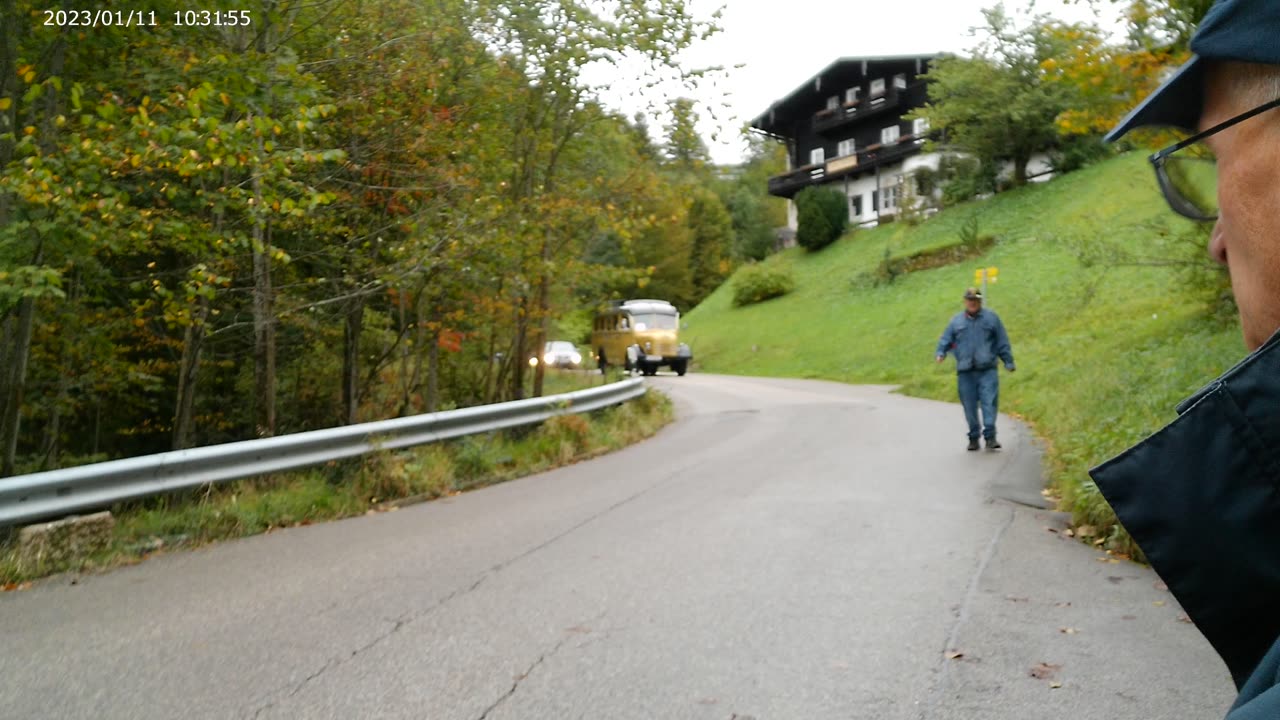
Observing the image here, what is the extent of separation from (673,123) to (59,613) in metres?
11.0

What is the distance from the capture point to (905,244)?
46156mm

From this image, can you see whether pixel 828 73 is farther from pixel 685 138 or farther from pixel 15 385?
pixel 15 385

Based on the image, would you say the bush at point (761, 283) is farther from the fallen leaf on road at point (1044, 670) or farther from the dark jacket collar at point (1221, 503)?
the dark jacket collar at point (1221, 503)

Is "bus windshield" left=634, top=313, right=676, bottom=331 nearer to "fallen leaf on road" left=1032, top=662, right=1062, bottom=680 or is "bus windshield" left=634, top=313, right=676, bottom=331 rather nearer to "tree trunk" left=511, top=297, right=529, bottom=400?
"tree trunk" left=511, top=297, right=529, bottom=400

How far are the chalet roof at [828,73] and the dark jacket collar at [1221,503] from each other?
53.0 metres

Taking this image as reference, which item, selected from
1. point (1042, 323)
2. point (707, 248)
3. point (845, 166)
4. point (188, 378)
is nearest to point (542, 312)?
point (188, 378)

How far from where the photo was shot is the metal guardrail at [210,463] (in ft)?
21.3


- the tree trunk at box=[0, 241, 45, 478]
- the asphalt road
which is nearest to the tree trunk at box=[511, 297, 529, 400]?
the asphalt road

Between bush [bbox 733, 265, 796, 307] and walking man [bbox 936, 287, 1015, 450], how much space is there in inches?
1389

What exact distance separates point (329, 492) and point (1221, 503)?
8414 mm

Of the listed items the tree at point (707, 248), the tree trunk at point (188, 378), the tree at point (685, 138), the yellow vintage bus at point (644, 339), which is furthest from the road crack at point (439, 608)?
the tree at point (707, 248)

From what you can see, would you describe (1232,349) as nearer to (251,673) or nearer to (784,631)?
(784,631)

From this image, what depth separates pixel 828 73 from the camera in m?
59.0

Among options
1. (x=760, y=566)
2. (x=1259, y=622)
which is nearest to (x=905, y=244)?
(x=760, y=566)
